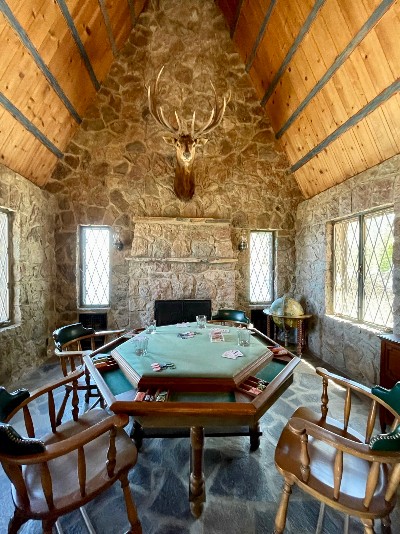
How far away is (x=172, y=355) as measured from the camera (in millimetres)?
2021

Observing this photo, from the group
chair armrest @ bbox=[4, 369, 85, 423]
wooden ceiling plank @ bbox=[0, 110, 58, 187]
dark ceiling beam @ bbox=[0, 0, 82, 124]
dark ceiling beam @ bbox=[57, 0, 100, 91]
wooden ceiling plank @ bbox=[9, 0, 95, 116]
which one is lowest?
chair armrest @ bbox=[4, 369, 85, 423]

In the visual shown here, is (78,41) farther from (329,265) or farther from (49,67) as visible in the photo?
(329,265)

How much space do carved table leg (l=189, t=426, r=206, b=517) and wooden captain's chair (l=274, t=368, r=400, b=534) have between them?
0.47m

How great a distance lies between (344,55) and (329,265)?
2.75 m

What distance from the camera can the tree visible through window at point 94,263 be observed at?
184 inches

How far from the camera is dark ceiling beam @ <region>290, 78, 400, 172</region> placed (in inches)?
104

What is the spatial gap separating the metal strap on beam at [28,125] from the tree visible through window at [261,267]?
3.64m

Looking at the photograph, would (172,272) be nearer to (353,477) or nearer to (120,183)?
(120,183)

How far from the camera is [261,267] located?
5082mm

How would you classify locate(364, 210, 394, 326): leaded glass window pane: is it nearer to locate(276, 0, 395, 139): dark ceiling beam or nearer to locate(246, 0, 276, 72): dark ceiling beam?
locate(276, 0, 395, 139): dark ceiling beam

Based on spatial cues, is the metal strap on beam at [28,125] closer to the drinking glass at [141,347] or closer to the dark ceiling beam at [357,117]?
the drinking glass at [141,347]

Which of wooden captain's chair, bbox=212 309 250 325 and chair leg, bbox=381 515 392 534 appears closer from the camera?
chair leg, bbox=381 515 392 534

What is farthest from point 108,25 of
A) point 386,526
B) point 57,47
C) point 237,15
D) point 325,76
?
point 386,526

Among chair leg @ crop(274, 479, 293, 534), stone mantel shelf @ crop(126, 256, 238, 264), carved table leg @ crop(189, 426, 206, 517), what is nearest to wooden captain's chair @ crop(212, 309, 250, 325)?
stone mantel shelf @ crop(126, 256, 238, 264)
